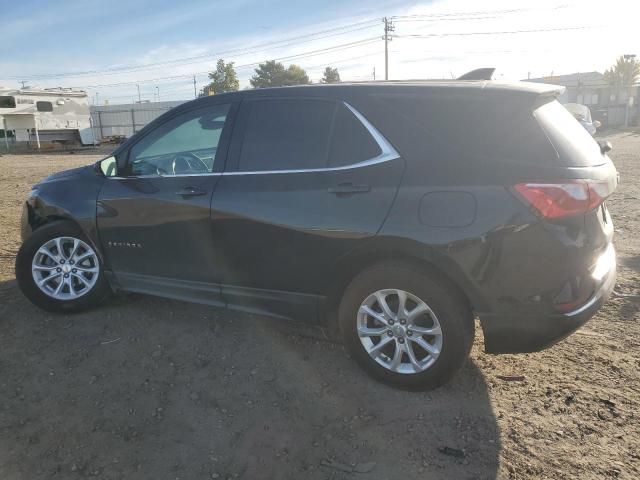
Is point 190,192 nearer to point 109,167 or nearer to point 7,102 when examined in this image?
point 109,167

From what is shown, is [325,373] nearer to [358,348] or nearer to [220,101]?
[358,348]

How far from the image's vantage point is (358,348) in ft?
10.6

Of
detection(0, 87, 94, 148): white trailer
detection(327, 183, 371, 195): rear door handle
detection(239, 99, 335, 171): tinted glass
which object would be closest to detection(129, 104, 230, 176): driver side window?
detection(239, 99, 335, 171): tinted glass

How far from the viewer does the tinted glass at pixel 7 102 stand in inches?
1112

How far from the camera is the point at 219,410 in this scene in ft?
9.91

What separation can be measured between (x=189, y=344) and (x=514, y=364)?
2.29m

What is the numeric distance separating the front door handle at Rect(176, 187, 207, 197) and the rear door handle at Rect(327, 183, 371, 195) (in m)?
1.01

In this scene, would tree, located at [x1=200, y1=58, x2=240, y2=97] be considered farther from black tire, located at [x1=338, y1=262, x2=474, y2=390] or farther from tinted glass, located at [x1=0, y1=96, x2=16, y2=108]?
black tire, located at [x1=338, y1=262, x2=474, y2=390]

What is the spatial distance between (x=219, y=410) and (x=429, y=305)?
4.45 feet

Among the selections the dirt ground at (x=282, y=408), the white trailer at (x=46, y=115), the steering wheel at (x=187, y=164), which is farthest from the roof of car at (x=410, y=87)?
the white trailer at (x=46, y=115)

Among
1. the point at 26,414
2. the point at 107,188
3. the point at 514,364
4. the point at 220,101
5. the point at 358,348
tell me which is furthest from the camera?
the point at 107,188

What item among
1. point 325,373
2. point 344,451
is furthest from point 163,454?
point 325,373

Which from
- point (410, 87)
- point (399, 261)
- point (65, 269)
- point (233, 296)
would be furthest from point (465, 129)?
point (65, 269)

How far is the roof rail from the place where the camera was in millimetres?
3506
